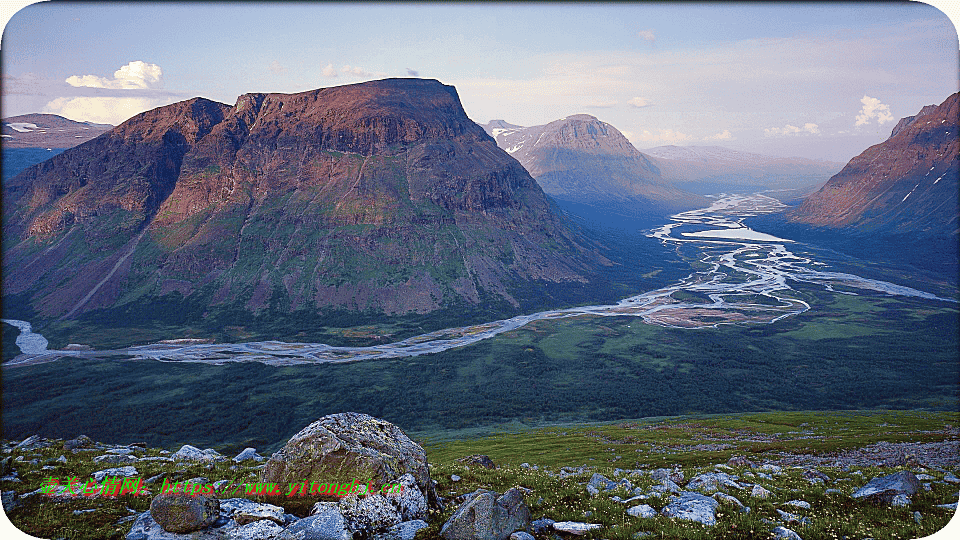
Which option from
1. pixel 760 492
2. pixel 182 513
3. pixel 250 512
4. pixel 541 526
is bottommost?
pixel 760 492

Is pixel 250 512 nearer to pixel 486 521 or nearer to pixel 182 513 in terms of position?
pixel 182 513

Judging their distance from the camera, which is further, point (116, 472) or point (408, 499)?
point (116, 472)

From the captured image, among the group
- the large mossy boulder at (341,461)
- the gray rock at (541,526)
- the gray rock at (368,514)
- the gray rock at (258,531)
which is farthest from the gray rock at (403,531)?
the gray rock at (541,526)

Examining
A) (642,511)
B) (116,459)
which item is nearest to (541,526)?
(642,511)

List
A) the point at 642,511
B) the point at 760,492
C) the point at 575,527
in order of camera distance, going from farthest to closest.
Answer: the point at 760,492 → the point at 642,511 → the point at 575,527

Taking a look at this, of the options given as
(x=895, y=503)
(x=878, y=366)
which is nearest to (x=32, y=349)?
(x=895, y=503)

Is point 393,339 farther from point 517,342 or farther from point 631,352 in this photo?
point 631,352

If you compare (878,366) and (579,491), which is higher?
(579,491)
